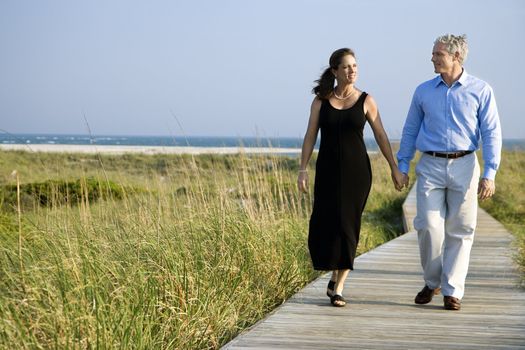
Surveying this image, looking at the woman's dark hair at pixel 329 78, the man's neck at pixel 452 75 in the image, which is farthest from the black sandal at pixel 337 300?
the man's neck at pixel 452 75

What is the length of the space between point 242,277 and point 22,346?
2501mm

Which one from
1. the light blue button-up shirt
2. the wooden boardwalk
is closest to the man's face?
the light blue button-up shirt

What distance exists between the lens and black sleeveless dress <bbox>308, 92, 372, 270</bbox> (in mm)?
5879

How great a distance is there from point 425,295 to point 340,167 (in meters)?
1.10

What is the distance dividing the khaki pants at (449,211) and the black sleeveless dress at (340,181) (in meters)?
0.43

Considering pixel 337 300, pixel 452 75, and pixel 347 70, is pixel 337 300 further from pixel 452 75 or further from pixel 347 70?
pixel 452 75

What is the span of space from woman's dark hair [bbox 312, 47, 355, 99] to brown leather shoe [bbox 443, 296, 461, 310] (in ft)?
5.29

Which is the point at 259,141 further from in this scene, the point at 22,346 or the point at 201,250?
the point at 22,346

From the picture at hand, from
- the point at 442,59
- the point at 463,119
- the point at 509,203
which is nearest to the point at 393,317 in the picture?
the point at 463,119

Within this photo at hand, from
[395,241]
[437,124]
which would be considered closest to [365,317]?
[437,124]

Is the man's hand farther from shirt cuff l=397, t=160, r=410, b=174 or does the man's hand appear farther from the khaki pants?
shirt cuff l=397, t=160, r=410, b=174

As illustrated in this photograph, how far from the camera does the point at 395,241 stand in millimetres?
10328

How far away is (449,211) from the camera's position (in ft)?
19.1

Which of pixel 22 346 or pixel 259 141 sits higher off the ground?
pixel 259 141
